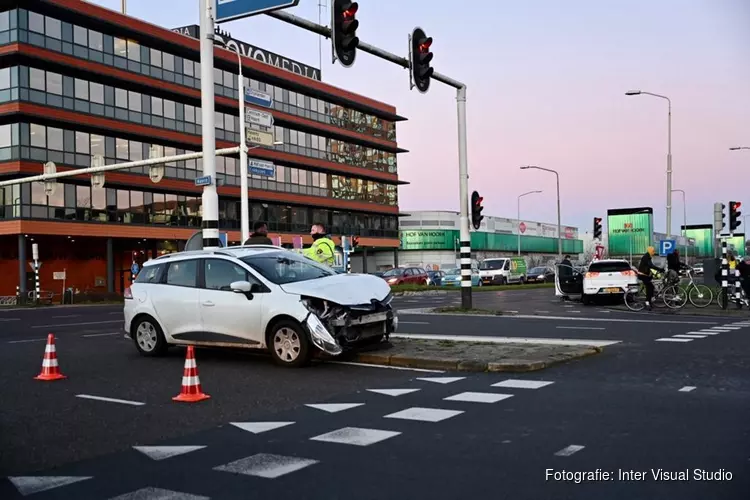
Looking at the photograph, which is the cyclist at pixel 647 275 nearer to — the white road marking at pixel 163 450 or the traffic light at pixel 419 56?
the traffic light at pixel 419 56

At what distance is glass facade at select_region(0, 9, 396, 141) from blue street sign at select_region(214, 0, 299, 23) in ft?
108

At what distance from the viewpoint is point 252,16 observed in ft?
45.2

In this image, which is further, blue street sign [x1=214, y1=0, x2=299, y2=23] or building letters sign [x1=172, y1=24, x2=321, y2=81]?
building letters sign [x1=172, y1=24, x2=321, y2=81]

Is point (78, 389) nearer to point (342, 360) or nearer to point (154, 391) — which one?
point (154, 391)

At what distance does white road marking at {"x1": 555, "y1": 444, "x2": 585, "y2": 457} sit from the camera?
17.3 ft

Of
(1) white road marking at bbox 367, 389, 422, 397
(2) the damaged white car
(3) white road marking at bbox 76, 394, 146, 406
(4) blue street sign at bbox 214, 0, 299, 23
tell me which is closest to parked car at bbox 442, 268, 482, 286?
(4) blue street sign at bbox 214, 0, 299, 23

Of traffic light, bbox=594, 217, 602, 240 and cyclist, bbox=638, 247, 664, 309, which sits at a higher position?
traffic light, bbox=594, 217, 602, 240

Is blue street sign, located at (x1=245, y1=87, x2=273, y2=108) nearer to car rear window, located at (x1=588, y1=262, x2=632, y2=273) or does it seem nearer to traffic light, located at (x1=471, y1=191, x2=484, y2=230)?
traffic light, located at (x1=471, y1=191, x2=484, y2=230)

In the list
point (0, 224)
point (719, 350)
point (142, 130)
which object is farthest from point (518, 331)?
point (142, 130)

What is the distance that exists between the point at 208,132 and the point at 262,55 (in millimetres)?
48448

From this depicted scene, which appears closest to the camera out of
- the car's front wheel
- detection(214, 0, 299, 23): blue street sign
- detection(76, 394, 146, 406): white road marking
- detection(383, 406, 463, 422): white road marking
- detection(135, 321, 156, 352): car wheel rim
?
detection(383, 406, 463, 422): white road marking

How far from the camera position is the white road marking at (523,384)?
829 cm

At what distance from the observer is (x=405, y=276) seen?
4675 centimetres

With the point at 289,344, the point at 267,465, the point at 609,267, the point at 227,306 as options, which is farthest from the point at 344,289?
the point at 609,267
